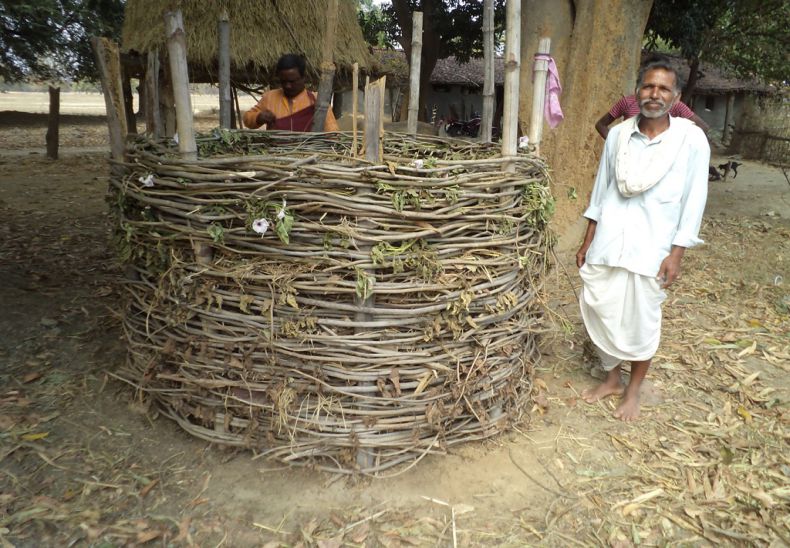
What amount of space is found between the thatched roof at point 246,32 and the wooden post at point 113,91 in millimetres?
3385

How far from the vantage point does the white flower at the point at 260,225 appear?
217 centimetres

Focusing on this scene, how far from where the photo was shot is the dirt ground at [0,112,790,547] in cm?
217

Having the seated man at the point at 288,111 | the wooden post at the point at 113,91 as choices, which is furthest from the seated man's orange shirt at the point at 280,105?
the wooden post at the point at 113,91

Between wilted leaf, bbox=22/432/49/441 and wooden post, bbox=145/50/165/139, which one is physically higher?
wooden post, bbox=145/50/165/139

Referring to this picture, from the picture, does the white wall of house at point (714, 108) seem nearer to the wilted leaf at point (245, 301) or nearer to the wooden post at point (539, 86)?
the wooden post at point (539, 86)

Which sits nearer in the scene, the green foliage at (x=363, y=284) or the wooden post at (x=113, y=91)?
the green foliage at (x=363, y=284)

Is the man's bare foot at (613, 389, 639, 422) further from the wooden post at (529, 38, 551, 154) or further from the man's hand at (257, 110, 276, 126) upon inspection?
the man's hand at (257, 110, 276, 126)

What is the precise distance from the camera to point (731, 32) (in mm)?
11180

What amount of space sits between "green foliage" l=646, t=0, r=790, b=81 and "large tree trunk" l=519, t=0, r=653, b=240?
3618mm

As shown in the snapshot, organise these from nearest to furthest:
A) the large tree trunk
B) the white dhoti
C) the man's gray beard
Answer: the man's gray beard
the white dhoti
the large tree trunk

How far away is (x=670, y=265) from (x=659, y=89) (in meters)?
0.82

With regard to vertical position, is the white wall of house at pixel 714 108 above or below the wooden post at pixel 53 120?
above

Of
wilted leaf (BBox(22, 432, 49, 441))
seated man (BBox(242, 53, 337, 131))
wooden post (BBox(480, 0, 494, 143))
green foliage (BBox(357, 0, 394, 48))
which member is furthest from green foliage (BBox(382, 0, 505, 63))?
wilted leaf (BBox(22, 432, 49, 441))

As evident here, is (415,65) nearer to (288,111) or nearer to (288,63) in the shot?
(288,63)
